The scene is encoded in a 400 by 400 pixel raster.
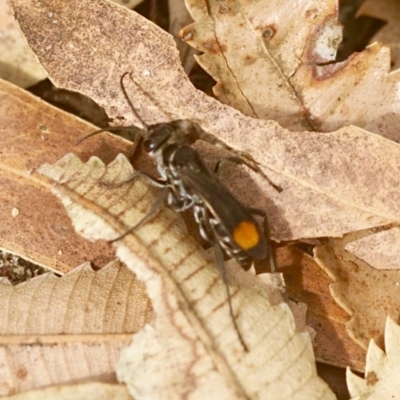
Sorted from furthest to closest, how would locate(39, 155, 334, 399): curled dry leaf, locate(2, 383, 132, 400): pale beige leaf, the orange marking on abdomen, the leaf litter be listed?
1. the leaf litter
2. the orange marking on abdomen
3. locate(2, 383, 132, 400): pale beige leaf
4. locate(39, 155, 334, 399): curled dry leaf

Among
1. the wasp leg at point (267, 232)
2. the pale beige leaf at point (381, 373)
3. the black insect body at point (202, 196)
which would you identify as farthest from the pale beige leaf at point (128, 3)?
the pale beige leaf at point (381, 373)

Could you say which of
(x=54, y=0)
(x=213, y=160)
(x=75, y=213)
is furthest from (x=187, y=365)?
(x=54, y=0)

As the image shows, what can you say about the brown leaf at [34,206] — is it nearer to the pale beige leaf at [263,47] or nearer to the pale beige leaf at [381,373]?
the pale beige leaf at [263,47]

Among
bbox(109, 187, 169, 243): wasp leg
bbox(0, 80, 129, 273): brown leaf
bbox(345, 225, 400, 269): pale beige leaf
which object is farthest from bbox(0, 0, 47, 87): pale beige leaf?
bbox(345, 225, 400, 269): pale beige leaf

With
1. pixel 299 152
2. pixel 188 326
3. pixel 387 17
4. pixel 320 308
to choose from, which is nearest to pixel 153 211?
pixel 188 326

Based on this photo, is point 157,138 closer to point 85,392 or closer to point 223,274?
point 223,274

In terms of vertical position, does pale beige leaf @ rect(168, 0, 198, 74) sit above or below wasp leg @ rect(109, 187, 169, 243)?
above

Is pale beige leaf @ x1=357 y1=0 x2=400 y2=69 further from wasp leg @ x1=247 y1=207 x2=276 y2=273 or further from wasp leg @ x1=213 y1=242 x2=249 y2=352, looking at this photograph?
wasp leg @ x1=213 y1=242 x2=249 y2=352

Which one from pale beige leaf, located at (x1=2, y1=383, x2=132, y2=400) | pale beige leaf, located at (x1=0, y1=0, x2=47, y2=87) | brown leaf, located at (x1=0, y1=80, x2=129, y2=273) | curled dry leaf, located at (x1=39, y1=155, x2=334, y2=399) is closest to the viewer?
curled dry leaf, located at (x1=39, y1=155, x2=334, y2=399)
